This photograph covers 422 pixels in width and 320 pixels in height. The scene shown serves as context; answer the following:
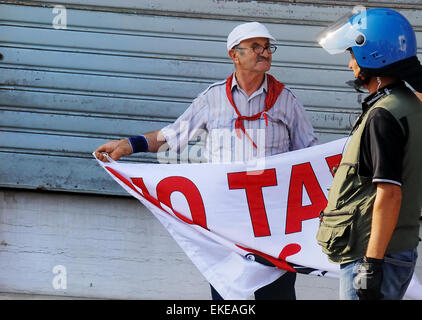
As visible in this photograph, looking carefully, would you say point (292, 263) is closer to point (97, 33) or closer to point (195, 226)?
point (195, 226)

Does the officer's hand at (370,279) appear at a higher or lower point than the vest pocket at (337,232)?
lower

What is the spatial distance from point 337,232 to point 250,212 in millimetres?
1476

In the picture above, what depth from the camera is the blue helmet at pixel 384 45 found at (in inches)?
147

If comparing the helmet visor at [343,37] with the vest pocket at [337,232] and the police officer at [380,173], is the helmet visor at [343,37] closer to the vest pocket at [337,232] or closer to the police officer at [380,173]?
the police officer at [380,173]

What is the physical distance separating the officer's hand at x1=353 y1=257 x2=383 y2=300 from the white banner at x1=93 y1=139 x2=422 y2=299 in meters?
1.46

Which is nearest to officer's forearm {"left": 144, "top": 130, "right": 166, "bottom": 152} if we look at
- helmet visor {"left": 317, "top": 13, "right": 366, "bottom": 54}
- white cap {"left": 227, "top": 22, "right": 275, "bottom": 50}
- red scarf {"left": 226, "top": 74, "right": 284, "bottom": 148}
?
red scarf {"left": 226, "top": 74, "right": 284, "bottom": 148}

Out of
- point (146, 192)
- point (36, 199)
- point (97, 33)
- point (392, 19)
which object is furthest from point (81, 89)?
point (392, 19)

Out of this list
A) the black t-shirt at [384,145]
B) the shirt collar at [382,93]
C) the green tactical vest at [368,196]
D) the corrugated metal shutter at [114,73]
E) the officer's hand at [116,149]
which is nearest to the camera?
the black t-shirt at [384,145]

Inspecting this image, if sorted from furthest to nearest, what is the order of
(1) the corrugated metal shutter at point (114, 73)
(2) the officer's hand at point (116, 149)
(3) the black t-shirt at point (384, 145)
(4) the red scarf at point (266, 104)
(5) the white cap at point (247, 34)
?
(1) the corrugated metal shutter at point (114, 73), (2) the officer's hand at point (116, 149), (4) the red scarf at point (266, 104), (5) the white cap at point (247, 34), (3) the black t-shirt at point (384, 145)

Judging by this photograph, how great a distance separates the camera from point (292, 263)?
5109mm

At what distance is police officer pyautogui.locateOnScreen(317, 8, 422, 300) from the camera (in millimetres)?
3566

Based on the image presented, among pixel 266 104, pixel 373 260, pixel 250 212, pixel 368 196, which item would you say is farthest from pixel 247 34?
pixel 373 260

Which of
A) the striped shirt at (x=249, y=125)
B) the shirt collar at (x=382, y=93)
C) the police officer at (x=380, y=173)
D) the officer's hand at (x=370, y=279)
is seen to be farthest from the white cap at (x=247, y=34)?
the officer's hand at (x=370, y=279)
